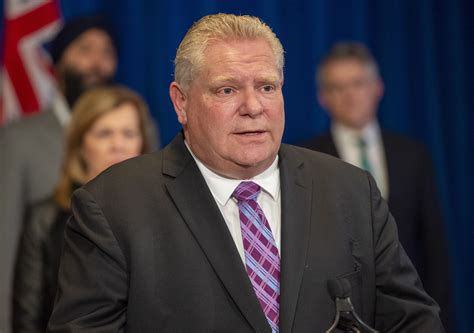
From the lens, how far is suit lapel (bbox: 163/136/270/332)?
2.05m

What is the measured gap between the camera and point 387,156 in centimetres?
421

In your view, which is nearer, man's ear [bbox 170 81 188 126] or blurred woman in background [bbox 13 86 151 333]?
man's ear [bbox 170 81 188 126]

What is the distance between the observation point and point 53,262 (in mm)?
3414

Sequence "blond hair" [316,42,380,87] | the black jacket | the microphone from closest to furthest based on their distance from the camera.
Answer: the microphone
the black jacket
"blond hair" [316,42,380,87]

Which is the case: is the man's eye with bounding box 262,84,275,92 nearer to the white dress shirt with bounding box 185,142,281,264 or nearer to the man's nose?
the man's nose

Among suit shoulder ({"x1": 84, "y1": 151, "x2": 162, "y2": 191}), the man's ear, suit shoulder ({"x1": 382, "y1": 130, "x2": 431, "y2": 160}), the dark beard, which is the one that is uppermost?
the man's ear

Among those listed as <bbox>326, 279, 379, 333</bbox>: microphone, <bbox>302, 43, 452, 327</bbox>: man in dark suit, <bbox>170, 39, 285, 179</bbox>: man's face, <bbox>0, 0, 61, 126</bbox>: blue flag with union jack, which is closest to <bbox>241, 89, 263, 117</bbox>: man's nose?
<bbox>170, 39, 285, 179</bbox>: man's face

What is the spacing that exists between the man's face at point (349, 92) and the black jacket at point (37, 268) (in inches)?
57.6

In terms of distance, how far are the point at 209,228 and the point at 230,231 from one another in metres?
0.08

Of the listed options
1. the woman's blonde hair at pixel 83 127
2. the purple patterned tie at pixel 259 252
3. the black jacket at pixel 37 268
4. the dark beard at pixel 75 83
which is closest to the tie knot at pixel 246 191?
the purple patterned tie at pixel 259 252

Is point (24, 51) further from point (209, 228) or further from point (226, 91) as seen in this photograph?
point (209, 228)

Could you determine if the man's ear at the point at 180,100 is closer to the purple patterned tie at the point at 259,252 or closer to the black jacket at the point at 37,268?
the purple patterned tie at the point at 259,252

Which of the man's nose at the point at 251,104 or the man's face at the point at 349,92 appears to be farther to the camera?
the man's face at the point at 349,92

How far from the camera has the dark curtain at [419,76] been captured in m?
4.90
